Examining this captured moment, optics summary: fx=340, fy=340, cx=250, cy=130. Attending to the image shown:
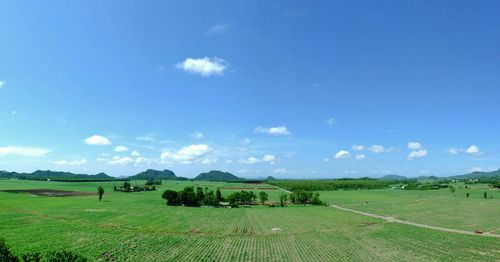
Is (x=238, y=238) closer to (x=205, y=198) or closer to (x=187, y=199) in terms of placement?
(x=187, y=199)

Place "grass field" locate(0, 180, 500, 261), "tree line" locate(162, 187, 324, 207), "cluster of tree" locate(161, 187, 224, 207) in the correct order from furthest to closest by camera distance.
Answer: "tree line" locate(162, 187, 324, 207), "cluster of tree" locate(161, 187, 224, 207), "grass field" locate(0, 180, 500, 261)

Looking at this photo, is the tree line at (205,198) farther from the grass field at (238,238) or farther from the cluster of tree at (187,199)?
the grass field at (238,238)

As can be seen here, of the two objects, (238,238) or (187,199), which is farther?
(187,199)

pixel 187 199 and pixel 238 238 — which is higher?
pixel 187 199

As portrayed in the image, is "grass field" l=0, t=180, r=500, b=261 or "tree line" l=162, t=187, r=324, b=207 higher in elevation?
"tree line" l=162, t=187, r=324, b=207

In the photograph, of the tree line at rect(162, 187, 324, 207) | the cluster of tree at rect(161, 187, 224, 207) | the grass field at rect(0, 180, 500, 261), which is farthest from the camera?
the tree line at rect(162, 187, 324, 207)

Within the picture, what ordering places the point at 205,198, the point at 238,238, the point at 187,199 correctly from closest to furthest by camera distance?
the point at 238,238 → the point at 187,199 → the point at 205,198

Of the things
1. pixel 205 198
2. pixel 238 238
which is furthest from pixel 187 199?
pixel 238 238

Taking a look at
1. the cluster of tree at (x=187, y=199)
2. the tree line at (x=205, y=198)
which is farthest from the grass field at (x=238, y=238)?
the tree line at (x=205, y=198)

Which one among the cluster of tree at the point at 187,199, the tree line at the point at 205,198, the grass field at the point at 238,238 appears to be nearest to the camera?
the grass field at the point at 238,238

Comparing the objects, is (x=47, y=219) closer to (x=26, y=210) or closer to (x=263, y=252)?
(x=26, y=210)

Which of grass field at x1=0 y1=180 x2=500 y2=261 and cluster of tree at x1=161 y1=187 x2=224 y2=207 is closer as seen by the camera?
grass field at x1=0 y1=180 x2=500 y2=261

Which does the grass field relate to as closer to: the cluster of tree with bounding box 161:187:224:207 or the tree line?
the cluster of tree with bounding box 161:187:224:207

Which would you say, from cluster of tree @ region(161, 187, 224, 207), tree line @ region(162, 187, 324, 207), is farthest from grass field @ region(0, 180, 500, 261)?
tree line @ region(162, 187, 324, 207)
